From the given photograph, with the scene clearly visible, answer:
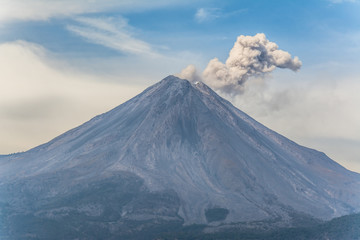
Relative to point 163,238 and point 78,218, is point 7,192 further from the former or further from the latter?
point 163,238

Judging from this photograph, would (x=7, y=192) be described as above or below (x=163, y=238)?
above

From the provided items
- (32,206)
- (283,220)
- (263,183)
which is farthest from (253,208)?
(32,206)

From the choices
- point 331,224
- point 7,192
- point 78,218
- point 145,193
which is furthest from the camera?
point 7,192

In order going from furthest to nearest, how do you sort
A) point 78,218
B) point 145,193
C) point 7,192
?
point 7,192 < point 145,193 < point 78,218

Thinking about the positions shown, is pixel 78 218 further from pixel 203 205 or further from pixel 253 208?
pixel 253 208

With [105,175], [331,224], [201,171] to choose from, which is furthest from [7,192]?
[331,224]

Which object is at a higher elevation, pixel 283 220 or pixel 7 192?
pixel 7 192

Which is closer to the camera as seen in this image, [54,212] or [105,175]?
[54,212]

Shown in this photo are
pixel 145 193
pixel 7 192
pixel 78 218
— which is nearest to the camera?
pixel 78 218

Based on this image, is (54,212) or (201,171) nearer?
Answer: (54,212)
